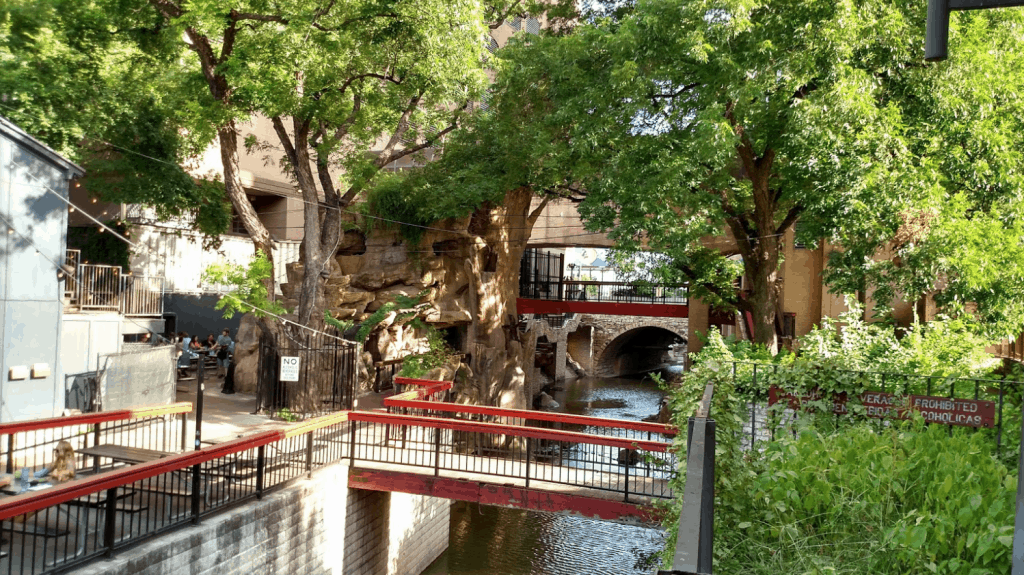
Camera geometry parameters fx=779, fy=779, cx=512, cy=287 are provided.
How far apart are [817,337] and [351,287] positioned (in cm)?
1688

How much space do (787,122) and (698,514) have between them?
12754mm

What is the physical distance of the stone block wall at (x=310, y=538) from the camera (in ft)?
27.9

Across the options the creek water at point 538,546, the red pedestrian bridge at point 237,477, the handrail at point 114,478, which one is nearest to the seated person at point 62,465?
the red pedestrian bridge at point 237,477

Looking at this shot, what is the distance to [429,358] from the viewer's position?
23.4 metres

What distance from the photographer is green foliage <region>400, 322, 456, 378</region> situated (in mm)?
22844

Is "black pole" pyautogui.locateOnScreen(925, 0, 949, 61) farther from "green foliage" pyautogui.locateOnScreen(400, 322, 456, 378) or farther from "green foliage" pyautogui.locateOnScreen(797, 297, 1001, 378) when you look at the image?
"green foliage" pyautogui.locateOnScreen(400, 322, 456, 378)

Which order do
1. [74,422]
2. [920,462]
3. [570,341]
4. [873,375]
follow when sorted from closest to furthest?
[920,462] → [873,375] → [74,422] → [570,341]

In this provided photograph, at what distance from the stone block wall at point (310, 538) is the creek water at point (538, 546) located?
2.32ft

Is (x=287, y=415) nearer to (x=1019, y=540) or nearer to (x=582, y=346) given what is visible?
(x=1019, y=540)

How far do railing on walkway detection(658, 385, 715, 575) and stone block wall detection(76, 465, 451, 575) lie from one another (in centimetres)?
673

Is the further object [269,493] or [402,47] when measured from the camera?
[402,47]

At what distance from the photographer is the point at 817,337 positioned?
11.1m

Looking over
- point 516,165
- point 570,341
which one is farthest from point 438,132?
point 570,341

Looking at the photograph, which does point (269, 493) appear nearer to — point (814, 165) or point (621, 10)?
point (814, 165)
